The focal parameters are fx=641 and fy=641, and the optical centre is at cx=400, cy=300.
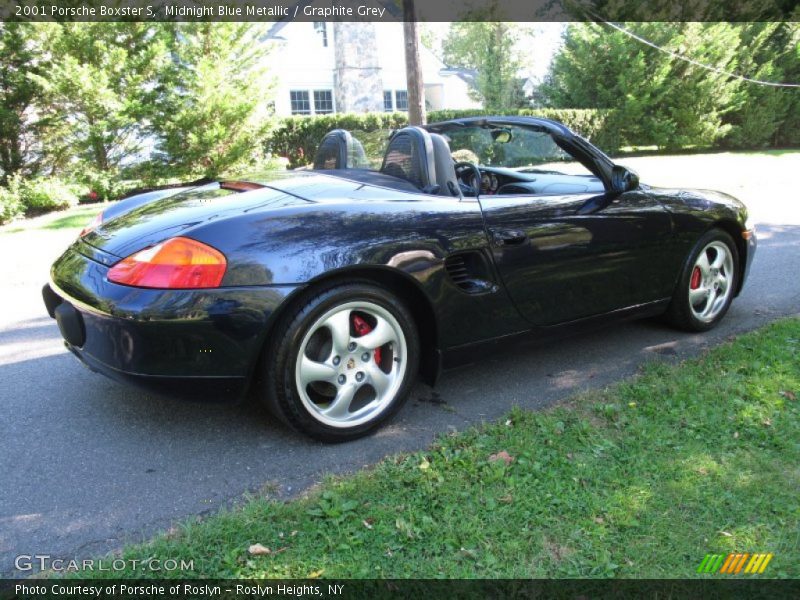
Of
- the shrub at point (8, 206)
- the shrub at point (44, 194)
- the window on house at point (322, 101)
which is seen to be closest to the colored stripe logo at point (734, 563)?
the shrub at point (8, 206)

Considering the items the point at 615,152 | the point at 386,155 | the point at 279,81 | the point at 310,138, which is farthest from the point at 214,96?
the point at 615,152

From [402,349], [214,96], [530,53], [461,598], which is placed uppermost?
[530,53]

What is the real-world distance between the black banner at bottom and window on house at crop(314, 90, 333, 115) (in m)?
28.8

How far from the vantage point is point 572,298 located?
11.2 ft

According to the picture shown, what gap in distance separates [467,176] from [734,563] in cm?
240

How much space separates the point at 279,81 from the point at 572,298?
486 inches

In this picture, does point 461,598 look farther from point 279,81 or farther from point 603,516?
point 279,81

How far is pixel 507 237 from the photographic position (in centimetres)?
314

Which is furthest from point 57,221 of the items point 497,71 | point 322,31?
point 497,71

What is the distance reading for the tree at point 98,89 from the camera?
11.7 meters

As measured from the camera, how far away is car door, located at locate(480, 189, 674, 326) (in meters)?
3.17

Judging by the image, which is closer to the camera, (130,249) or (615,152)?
(130,249)

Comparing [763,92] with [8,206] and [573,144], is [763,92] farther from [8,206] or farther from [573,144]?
[8,206]

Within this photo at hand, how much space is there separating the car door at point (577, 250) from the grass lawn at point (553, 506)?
60 cm
